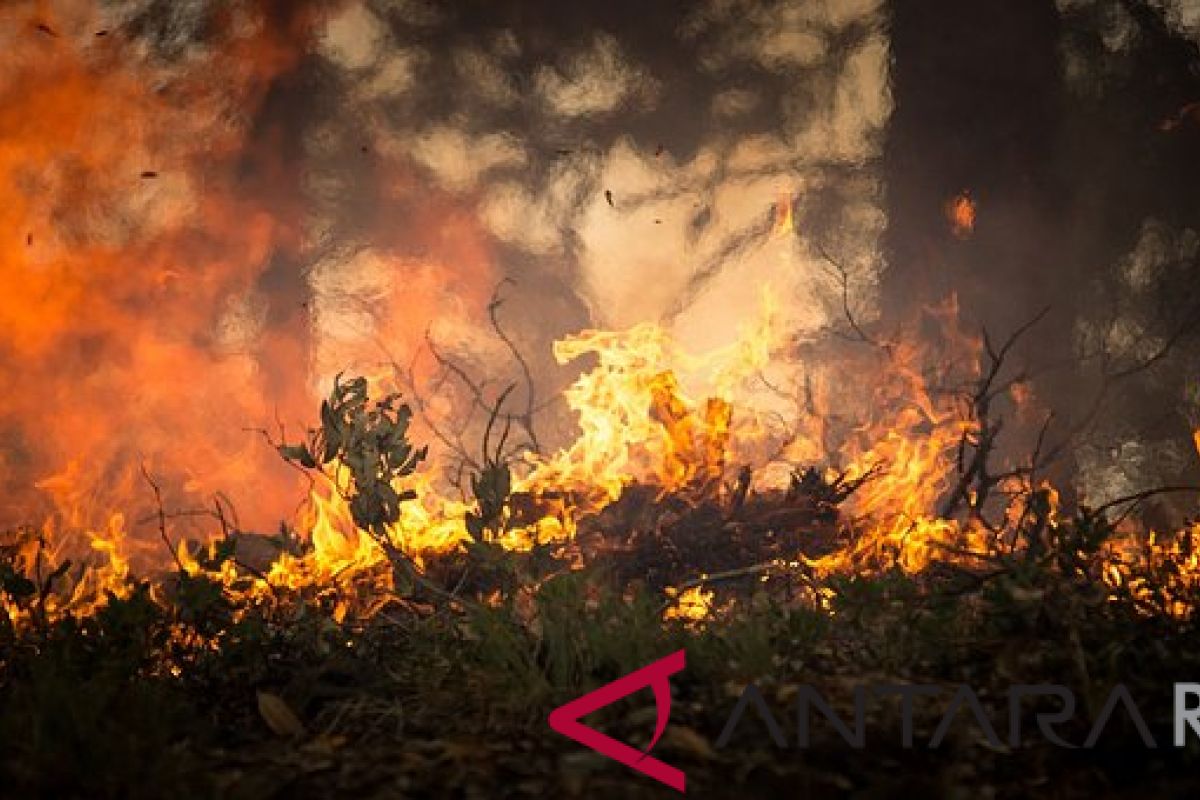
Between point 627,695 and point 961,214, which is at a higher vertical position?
point 961,214

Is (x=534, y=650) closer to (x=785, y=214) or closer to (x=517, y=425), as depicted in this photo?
(x=517, y=425)

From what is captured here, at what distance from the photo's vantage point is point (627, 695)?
2852 mm

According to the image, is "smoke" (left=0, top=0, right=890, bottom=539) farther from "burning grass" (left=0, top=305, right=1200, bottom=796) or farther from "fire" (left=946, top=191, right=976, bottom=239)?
"burning grass" (left=0, top=305, right=1200, bottom=796)

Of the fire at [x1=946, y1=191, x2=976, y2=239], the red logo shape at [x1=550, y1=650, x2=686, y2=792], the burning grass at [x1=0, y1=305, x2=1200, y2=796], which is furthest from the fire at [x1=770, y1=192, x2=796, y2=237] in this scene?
the red logo shape at [x1=550, y1=650, x2=686, y2=792]

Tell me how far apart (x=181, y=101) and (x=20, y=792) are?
11482mm

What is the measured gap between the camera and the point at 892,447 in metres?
8.94

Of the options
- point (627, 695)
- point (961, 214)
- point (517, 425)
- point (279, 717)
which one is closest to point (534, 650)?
point (627, 695)

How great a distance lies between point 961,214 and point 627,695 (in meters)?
11.1

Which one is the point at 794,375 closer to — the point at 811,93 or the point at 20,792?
the point at 811,93

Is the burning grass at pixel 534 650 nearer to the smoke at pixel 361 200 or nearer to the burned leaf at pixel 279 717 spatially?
the burned leaf at pixel 279 717

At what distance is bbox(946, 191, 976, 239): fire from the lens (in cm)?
1224

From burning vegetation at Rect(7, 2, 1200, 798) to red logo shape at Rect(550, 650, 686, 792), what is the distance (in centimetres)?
5

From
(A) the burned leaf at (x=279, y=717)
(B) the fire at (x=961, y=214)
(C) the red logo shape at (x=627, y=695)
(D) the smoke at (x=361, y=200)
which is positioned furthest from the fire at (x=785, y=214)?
(A) the burned leaf at (x=279, y=717)

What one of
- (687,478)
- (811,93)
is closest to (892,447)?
(687,478)
